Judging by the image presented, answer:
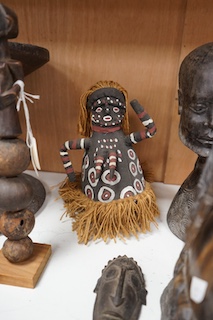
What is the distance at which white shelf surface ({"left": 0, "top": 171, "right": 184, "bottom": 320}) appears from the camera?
51 centimetres

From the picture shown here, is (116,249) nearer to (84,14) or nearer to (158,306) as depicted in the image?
(158,306)

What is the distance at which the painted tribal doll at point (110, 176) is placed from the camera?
653 mm

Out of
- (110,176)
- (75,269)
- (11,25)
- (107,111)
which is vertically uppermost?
(11,25)

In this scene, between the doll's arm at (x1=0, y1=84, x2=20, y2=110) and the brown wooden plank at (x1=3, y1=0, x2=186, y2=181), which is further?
the brown wooden plank at (x1=3, y1=0, x2=186, y2=181)

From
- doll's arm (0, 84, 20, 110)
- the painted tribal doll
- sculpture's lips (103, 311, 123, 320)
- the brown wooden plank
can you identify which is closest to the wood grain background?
the brown wooden plank

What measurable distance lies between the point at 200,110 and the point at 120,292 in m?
0.32

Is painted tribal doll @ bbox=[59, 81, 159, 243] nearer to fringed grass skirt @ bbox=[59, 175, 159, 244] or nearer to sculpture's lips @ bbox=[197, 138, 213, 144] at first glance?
fringed grass skirt @ bbox=[59, 175, 159, 244]

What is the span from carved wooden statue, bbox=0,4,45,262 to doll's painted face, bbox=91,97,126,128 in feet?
0.64

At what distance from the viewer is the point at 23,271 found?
550 mm

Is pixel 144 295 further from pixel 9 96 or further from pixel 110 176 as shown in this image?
pixel 9 96

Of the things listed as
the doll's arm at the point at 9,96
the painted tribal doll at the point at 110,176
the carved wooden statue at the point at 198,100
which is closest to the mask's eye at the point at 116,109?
the painted tribal doll at the point at 110,176

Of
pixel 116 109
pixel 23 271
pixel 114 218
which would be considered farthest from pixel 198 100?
pixel 23 271

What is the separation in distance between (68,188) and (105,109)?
22 centimetres

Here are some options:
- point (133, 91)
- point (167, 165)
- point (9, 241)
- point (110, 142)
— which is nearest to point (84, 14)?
point (133, 91)
